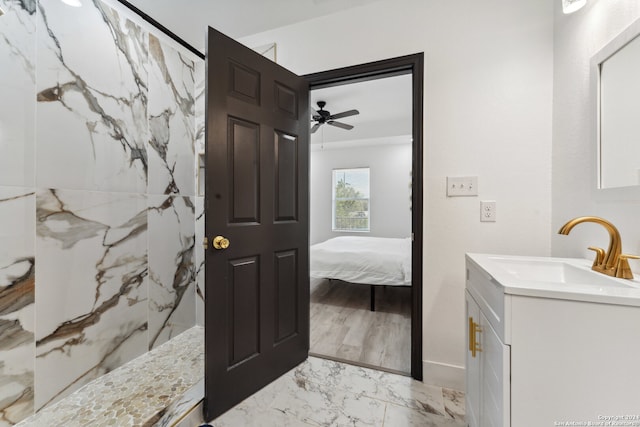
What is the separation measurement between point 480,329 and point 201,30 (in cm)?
270

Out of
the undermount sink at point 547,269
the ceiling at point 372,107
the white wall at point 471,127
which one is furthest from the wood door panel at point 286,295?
the ceiling at point 372,107

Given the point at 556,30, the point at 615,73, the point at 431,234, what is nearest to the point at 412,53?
the point at 556,30

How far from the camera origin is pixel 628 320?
64 centimetres

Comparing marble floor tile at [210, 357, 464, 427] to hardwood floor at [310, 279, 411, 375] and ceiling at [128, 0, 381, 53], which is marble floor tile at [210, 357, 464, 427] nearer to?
hardwood floor at [310, 279, 411, 375]

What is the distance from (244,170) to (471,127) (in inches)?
54.6

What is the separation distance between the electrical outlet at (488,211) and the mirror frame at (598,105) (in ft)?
1.49

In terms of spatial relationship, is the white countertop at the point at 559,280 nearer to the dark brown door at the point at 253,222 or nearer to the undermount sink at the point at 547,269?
the undermount sink at the point at 547,269

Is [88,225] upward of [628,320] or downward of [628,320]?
upward

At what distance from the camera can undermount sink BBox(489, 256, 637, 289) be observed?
103cm

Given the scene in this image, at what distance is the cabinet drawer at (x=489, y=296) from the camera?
30.1 inches

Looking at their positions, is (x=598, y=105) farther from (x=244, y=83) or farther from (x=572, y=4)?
(x=244, y=83)

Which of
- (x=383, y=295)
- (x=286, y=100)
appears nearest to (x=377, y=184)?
(x=383, y=295)

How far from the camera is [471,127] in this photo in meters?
1.58

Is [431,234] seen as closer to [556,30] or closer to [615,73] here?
[615,73]
